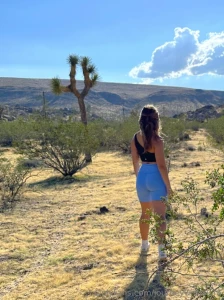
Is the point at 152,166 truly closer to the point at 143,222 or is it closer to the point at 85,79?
the point at 143,222

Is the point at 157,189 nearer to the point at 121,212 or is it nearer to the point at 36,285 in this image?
the point at 36,285

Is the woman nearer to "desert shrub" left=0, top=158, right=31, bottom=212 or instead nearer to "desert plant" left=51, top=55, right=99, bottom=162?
"desert shrub" left=0, top=158, right=31, bottom=212

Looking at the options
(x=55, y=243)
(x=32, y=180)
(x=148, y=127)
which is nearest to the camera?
(x=148, y=127)

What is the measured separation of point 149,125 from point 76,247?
2.41 metres

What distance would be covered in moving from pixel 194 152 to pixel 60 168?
8.02 meters

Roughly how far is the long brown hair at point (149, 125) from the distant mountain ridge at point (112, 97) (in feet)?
254

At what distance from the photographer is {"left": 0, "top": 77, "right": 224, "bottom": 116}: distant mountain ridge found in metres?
86.4

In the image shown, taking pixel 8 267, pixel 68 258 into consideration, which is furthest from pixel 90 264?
pixel 8 267

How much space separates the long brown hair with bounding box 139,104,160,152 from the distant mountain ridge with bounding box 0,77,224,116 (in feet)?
254

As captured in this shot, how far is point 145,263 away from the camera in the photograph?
15.3ft

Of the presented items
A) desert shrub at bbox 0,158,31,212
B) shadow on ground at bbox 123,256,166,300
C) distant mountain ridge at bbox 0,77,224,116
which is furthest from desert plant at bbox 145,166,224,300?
distant mountain ridge at bbox 0,77,224,116

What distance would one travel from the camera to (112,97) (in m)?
95.8

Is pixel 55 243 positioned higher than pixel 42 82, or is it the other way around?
pixel 42 82

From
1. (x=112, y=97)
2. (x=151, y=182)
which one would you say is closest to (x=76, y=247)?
(x=151, y=182)
